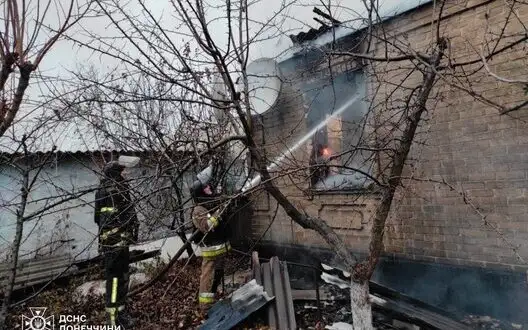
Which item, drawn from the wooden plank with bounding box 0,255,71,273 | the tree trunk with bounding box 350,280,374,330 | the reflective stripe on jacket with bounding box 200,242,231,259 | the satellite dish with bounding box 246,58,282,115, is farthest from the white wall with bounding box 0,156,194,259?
the tree trunk with bounding box 350,280,374,330

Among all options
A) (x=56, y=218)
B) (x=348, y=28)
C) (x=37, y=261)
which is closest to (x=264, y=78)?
(x=348, y=28)

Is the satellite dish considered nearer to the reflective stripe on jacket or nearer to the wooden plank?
the reflective stripe on jacket

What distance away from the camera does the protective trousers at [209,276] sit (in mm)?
5773

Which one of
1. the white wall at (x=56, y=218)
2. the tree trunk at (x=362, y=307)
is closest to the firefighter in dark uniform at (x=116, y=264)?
the white wall at (x=56, y=218)

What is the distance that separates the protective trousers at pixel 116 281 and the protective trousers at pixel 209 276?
3.85ft

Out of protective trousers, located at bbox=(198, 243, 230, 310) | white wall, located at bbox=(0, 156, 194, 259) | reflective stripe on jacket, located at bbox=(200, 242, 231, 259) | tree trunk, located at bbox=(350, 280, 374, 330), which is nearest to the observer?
tree trunk, located at bbox=(350, 280, 374, 330)

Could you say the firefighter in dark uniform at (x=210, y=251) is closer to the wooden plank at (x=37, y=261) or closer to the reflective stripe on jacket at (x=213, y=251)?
the reflective stripe on jacket at (x=213, y=251)

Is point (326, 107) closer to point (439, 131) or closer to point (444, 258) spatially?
point (439, 131)

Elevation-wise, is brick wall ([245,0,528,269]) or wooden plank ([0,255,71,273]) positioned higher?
brick wall ([245,0,528,269])

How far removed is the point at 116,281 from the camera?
5305 millimetres

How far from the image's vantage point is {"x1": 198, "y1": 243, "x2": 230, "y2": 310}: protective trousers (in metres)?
5.77

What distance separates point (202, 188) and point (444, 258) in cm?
399

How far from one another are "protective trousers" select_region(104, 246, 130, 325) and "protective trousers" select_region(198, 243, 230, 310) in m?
1.17

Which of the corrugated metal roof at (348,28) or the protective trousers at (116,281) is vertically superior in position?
the corrugated metal roof at (348,28)
